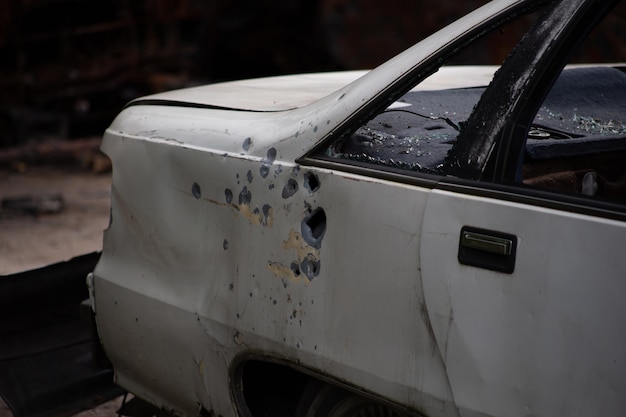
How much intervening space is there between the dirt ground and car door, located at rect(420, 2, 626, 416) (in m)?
3.95

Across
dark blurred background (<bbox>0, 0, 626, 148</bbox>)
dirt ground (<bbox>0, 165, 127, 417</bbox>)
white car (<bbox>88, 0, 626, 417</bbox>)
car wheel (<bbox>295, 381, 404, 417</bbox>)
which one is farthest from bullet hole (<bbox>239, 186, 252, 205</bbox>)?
dark blurred background (<bbox>0, 0, 626, 148</bbox>)

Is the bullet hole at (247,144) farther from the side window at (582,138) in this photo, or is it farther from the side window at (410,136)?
the side window at (582,138)

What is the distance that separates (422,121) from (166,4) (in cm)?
796

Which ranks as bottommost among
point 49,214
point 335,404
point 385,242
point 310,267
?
point 49,214

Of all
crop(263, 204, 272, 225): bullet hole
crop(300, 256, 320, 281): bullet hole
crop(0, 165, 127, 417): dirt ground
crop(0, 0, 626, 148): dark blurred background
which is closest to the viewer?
crop(300, 256, 320, 281): bullet hole

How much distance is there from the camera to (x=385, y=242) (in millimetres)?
1964

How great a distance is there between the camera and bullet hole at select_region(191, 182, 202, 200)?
244cm

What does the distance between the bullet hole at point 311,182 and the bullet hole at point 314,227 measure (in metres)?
0.06

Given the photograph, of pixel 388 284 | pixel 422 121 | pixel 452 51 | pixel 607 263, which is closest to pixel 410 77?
pixel 452 51

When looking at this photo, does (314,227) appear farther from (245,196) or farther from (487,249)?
(487,249)

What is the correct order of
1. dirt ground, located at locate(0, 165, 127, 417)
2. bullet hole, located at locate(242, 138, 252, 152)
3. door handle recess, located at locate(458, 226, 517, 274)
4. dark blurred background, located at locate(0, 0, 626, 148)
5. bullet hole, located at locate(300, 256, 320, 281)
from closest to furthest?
door handle recess, located at locate(458, 226, 517, 274), bullet hole, located at locate(300, 256, 320, 281), bullet hole, located at locate(242, 138, 252, 152), dirt ground, located at locate(0, 165, 127, 417), dark blurred background, located at locate(0, 0, 626, 148)

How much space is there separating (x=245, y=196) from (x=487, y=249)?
0.75m

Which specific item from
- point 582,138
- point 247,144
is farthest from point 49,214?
point 582,138

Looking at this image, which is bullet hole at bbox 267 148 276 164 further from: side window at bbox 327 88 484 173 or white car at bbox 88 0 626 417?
side window at bbox 327 88 484 173
